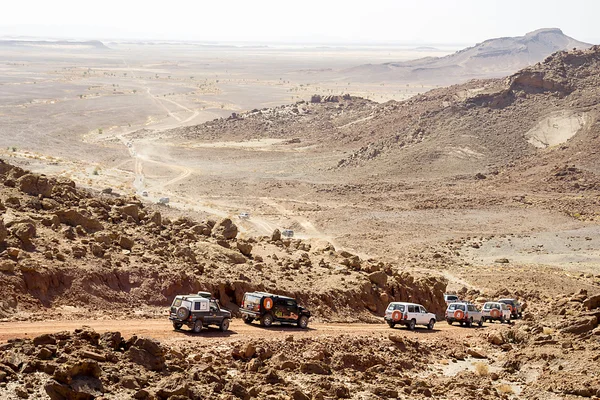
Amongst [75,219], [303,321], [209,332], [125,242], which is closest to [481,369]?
[303,321]

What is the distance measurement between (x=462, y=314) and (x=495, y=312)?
3220 millimetres

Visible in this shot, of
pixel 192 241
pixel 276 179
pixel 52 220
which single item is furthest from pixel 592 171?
pixel 52 220

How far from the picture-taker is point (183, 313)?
2595 centimetres

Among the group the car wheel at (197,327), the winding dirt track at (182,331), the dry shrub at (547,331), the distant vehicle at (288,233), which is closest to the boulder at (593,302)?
the dry shrub at (547,331)

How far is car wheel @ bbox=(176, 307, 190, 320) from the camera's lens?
25.9 metres

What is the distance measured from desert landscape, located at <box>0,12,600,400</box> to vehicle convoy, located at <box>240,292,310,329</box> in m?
0.38

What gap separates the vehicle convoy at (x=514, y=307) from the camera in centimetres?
4038

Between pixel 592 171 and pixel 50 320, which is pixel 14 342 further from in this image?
pixel 592 171

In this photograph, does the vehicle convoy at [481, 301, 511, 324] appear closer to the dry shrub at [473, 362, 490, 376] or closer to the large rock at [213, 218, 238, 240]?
the large rock at [213, 218, 238, 240]

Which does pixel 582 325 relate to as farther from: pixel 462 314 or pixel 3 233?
pixel 3 233

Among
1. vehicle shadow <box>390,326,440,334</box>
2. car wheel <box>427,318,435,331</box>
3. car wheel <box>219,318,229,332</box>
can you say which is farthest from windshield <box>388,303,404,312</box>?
car wheel <box>219,318,229,332</box>

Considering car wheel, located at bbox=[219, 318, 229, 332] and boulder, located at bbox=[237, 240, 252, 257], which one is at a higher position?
car wheel, located at bbox=[219, 318, 229, 332]

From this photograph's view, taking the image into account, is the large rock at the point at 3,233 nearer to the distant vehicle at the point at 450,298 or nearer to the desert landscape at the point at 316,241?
the desert landscape at the point at 316,241

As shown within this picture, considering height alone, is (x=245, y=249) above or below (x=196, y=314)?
below
